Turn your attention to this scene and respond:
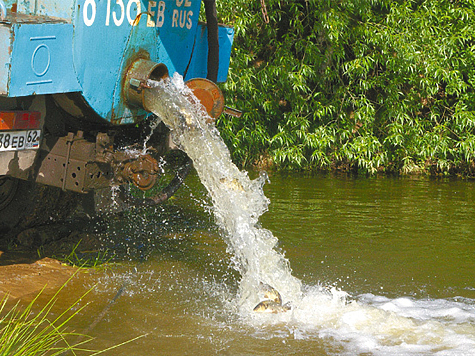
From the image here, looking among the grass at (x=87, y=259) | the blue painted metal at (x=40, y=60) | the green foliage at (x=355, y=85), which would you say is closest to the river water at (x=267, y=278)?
the grass at (x=87, y=259)

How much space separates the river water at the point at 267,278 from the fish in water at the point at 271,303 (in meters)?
0.05

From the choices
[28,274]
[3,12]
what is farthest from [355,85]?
[3,12]

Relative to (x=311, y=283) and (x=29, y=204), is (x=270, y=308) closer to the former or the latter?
(x=311, y=283)

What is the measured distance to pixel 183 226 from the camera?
20.0ft

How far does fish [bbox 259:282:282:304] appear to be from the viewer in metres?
3.87

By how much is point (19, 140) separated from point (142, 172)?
764 mm

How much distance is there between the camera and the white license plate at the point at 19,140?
3629mm

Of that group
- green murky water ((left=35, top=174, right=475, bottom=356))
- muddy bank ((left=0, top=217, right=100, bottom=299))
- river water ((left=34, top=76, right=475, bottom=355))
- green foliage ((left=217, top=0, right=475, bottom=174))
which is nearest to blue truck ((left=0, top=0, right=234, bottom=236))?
river water ((left=34, top=76, right=475, bottom=355))

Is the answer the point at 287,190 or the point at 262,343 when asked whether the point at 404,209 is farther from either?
the point at 262,343

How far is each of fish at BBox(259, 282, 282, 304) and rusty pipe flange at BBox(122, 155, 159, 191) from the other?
0.95 meters

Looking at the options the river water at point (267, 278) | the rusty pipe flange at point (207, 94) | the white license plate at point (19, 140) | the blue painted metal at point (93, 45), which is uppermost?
the blue painted metal at point (93, 45)

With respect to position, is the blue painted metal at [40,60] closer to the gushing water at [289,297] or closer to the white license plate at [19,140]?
the white license plate at [19,140]

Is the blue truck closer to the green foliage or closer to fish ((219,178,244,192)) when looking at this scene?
fish ((219,178,244,192))

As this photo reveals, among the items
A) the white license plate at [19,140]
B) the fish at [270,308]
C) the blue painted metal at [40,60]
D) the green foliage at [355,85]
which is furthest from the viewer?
the green foliage at [355,85]
